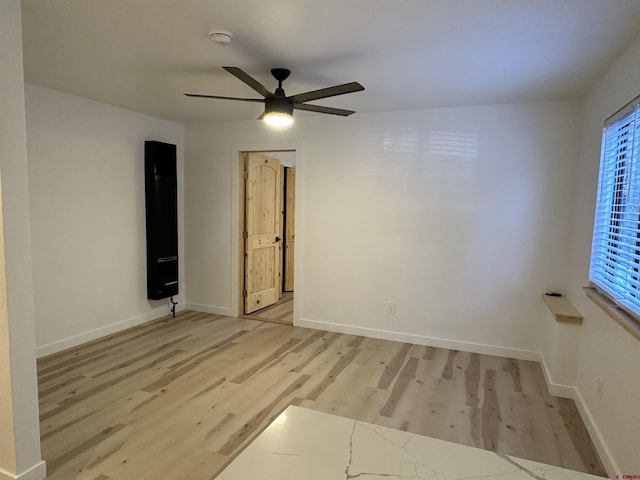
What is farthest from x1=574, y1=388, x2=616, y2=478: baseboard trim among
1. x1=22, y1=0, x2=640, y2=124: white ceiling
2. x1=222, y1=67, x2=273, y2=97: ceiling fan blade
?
x1=222, y1=67, x2=273, y2=97: ceiling fan blade

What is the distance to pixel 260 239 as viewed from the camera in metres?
5.48

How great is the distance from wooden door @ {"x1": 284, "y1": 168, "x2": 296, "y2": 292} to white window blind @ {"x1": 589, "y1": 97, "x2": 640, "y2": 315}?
455 centimetres

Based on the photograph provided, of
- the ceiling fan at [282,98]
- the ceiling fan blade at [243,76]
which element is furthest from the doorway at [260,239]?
the ceiling fan blade at [243,76]

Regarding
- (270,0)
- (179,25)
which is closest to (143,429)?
(179,25)

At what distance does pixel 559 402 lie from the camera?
10.0 feet

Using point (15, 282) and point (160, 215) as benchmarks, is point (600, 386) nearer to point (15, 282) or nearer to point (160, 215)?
point (15, 282)

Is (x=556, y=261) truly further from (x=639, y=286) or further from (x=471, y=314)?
(x=639, y=286)

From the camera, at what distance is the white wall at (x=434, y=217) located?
12.3 feet

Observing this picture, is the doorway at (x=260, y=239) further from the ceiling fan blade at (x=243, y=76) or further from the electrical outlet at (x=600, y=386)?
the electrical outlet at (x=600, y=386)

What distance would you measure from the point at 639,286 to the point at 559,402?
1.40m

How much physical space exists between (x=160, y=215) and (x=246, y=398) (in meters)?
2.64

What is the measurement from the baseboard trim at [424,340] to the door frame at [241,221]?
354 mm

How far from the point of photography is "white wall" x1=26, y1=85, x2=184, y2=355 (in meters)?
3.63

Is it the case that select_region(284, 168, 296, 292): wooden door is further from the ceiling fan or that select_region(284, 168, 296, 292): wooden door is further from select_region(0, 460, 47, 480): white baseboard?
select_region(0, 460, 47, 480): white baseboard
